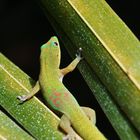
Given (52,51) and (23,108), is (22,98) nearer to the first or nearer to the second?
(23,108)

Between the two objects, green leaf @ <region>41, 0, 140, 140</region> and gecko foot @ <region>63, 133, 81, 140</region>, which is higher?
green leaf @ <region>41, 0, 140, 140</region>

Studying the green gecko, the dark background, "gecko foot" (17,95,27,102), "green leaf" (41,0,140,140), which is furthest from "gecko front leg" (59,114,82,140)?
the dark background

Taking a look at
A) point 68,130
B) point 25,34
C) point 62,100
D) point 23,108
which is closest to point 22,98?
A: point 23,108

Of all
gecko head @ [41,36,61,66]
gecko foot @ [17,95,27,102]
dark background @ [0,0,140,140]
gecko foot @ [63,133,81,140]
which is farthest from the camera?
dark background @ [0,0,140,140]

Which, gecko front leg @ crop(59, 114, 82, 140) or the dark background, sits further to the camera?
the dark background

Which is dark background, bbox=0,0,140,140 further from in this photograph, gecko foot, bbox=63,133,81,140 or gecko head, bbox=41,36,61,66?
gecko foot, bbox=63,133,81,140

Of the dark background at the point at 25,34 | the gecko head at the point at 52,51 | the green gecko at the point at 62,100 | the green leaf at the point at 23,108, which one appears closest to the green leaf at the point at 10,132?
the green leaf at the point at 23,108
